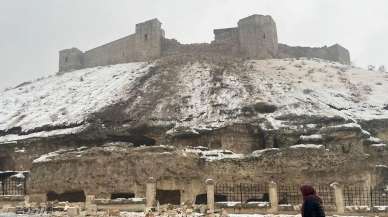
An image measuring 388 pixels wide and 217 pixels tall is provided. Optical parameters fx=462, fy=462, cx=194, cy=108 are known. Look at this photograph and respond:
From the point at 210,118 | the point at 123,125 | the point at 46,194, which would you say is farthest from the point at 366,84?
the point at 46,194

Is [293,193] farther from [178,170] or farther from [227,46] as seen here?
[227,46]

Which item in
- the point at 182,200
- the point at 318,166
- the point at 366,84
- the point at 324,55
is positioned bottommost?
the point at 182,200

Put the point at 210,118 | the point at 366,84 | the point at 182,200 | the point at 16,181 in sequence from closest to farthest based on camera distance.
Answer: the point at 182,200 < the point at 16,181 < the point at 210,118 < the point at 366,84

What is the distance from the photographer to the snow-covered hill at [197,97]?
104 feet

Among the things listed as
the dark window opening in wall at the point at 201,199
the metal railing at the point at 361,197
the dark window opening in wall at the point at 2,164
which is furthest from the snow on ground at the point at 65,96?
the metal railing at the point at 361,197

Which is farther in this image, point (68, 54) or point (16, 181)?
point (68, 54)

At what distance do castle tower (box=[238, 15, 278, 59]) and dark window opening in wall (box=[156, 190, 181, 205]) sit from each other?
25499 millimetres

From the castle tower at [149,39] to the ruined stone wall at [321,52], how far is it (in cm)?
1360

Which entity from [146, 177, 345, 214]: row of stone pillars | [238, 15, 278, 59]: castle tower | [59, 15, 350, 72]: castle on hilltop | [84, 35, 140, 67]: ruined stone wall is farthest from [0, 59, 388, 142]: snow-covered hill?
[146, 177, 345, 214]: row of stone pillars

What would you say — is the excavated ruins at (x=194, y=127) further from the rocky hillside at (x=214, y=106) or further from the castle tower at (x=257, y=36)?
the castle tower at (x=257, y=36)

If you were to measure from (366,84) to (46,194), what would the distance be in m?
27.7

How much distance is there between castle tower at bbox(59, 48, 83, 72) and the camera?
180 ft

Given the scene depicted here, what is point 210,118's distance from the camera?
103 feet

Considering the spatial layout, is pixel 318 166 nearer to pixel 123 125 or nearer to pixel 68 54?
pixel 123 125
